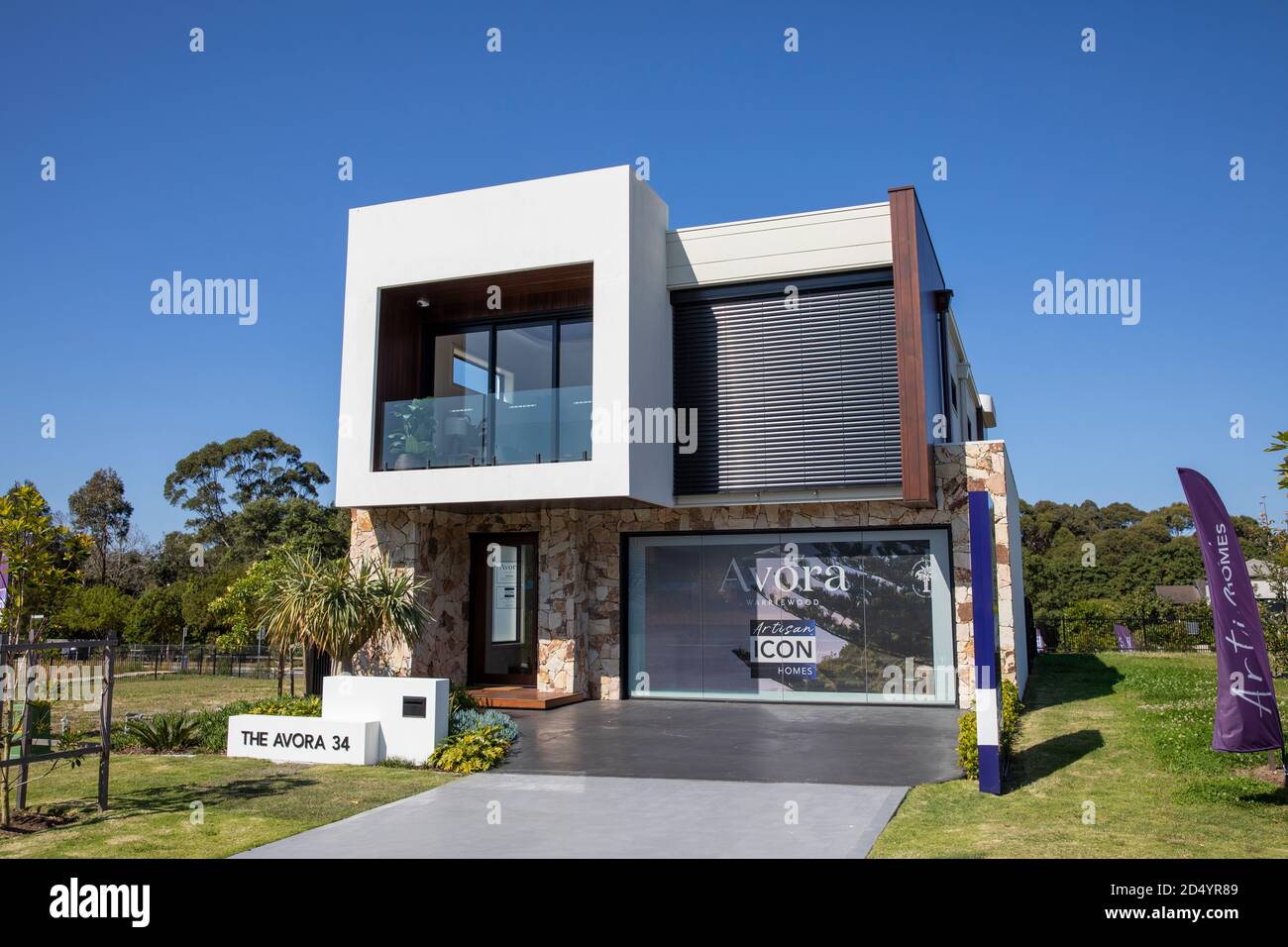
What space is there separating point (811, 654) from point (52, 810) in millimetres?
10385

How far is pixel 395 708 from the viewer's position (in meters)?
10.3

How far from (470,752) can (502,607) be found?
6.31 meters

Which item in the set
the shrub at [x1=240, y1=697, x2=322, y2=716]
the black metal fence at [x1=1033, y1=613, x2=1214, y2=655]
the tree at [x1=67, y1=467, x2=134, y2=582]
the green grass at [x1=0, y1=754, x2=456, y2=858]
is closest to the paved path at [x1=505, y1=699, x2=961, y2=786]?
the green grass at [x1=0, y1=754, x2=456, y2=858]

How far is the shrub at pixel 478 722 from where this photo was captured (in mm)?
10578

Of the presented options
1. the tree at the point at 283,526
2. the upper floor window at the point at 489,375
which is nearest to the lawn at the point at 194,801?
the upper floor window at the point at 489,375

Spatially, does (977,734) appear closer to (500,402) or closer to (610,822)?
(610,822)

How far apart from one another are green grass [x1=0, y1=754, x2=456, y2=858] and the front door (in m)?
5.82

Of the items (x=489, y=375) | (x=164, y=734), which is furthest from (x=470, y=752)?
(x=489, y=375)

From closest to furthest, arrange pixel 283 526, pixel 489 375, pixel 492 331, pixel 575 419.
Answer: pixel 575 419, pixel 489 375, pixel 492 331, pixel 283 526

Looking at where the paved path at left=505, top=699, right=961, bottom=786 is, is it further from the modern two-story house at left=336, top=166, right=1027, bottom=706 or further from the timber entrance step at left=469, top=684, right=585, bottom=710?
the modern two-story house at left=336, top=166, right=1027, bottom=706

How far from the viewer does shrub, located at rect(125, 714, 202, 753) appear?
1117cm

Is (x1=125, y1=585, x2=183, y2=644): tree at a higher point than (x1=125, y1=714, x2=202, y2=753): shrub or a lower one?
higher
